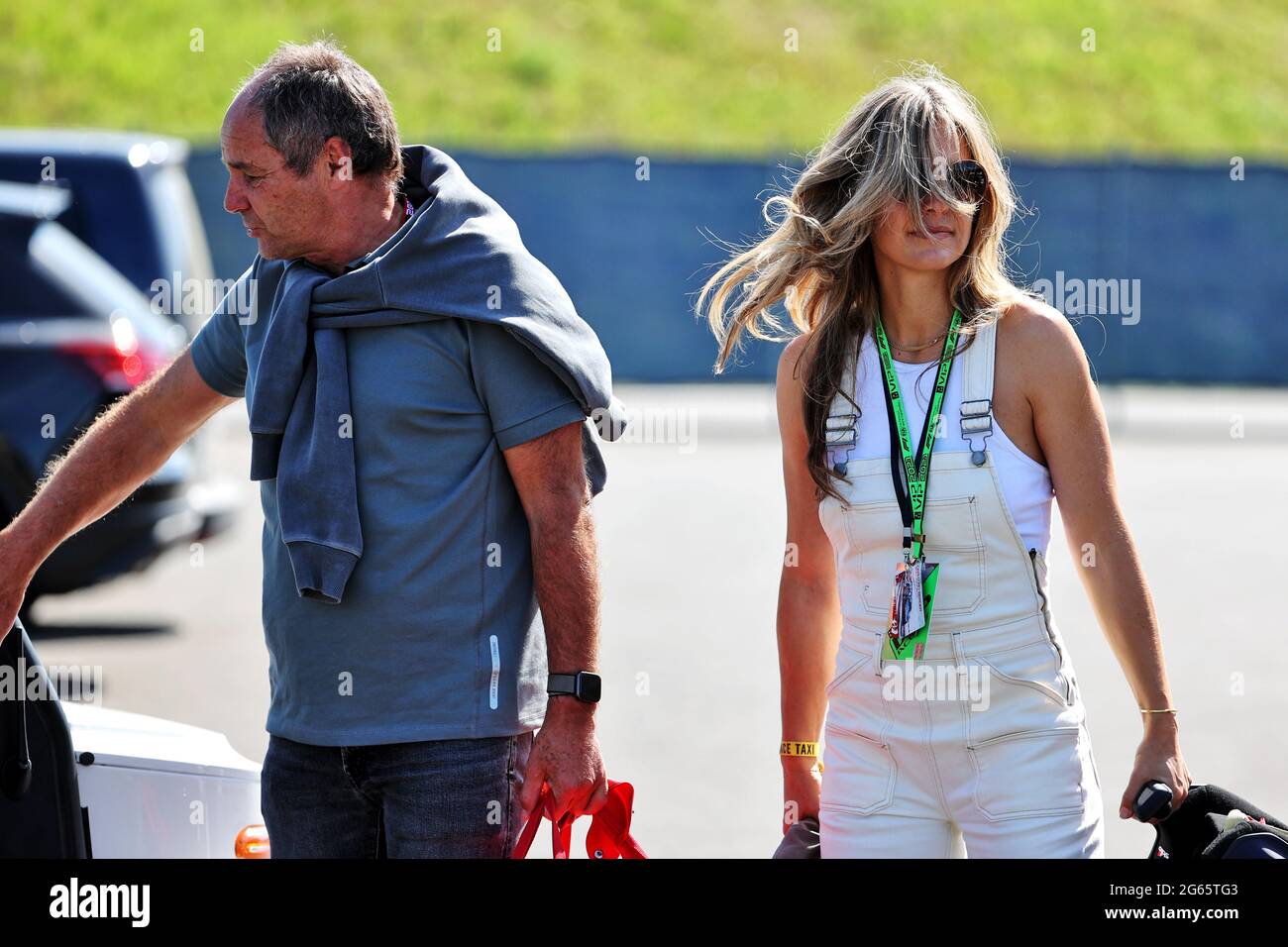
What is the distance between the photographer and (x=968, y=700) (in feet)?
8.48

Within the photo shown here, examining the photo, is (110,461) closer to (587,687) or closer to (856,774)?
(587,687)

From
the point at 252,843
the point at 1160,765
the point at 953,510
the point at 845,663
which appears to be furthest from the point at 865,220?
the point at 252,843

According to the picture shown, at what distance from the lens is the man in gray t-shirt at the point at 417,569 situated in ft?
8.67

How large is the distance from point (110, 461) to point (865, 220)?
1432 mm

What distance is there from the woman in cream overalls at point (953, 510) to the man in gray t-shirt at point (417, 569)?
1.40 ft

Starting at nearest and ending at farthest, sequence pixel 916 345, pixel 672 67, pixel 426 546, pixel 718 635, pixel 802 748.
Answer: pixel 426 546 < pixel 916 345 < pixel 802 748 < pixel 718 635 < pixel 672 67

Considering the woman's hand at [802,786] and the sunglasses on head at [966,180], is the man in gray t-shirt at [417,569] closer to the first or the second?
the woman's hand at [802,786]

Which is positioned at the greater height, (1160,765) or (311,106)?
(311,106)

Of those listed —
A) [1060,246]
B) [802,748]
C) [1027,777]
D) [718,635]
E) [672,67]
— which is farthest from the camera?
[672,67]

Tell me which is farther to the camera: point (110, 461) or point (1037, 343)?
point (110, 461)

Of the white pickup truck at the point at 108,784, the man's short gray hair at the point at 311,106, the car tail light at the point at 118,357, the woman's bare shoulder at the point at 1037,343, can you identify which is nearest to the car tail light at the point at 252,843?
the white pickup truck at the point at 108,784

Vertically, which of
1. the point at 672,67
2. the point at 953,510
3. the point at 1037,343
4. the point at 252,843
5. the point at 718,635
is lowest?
the point at 718,635
